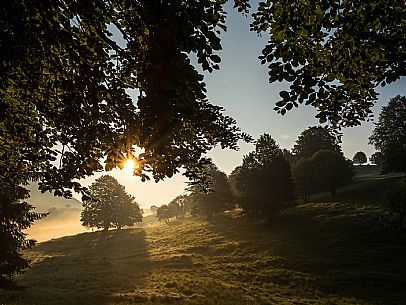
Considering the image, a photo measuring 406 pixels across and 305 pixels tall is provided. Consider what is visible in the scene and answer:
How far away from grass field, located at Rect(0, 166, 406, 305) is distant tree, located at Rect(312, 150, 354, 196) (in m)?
7.72

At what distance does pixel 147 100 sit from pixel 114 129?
7.90 feet

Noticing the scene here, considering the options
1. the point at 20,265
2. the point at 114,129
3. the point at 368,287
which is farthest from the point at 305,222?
the point at 114,129

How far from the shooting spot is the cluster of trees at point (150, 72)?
3828mm

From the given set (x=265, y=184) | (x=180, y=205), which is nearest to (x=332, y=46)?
(x=265, y=184)

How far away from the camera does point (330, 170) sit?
55719mm

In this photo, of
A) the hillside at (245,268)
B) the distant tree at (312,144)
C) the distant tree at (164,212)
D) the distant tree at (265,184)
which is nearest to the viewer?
the hillside at (245,268)

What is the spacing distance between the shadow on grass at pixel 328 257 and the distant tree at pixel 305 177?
461 inches

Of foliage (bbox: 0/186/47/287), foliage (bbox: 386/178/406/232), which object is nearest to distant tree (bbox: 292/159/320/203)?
foliage (bbox: 386/178/406/232)

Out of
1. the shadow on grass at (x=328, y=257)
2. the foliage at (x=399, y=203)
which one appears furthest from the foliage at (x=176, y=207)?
the foliage at (x=399, y=203)

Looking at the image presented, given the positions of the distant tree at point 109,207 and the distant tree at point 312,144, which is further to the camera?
the distant tree at point 312,144

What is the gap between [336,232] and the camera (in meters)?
32.5

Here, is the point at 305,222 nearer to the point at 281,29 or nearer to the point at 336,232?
the point at 336,232

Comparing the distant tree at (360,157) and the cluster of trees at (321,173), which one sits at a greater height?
the distant tree at (360,157)

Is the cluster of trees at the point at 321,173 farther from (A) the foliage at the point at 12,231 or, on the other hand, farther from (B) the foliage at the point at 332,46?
(B) the foliage at the point at 332,46
